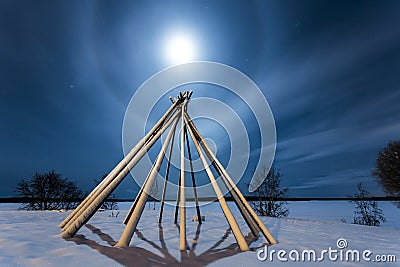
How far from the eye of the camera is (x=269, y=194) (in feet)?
60.6

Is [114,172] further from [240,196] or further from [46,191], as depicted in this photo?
[46,191]

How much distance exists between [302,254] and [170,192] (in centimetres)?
332

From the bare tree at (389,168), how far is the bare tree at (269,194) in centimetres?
672

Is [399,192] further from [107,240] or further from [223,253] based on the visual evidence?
[107,240]

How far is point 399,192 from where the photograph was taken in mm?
12203

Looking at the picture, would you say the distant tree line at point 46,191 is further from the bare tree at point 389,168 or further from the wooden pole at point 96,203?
the bare tree at point 389,168

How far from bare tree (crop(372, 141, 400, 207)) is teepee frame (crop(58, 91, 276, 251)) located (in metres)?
13.1

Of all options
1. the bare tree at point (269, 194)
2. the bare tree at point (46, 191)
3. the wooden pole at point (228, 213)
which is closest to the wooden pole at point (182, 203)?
the wooden pole at point (228, 213)

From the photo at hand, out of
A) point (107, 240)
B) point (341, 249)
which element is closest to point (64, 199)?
point (107, 240)

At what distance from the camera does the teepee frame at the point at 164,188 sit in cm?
305

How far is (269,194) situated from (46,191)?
1915 cm

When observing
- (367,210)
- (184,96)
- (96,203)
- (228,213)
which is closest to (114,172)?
(96,203)

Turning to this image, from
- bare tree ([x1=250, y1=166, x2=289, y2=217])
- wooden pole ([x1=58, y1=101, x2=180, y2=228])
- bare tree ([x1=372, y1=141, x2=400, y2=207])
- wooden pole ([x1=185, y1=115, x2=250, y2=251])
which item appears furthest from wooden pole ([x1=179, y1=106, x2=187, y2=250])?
bare tree ([x1=250, y1=166, x2=289, y2=217])

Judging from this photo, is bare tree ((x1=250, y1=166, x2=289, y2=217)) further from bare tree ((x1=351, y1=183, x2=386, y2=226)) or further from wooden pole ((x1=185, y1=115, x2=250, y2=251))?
wooden pole ((x1=185, y1=115, x2=250, y2=251))
